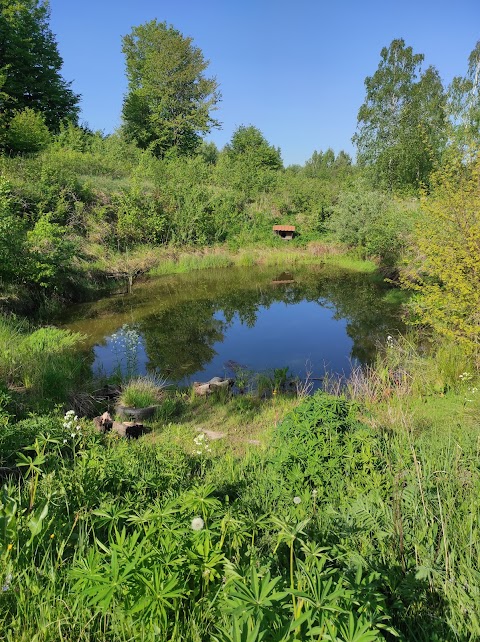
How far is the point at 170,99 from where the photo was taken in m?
35.1

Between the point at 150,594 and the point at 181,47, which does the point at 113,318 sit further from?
the point at 181,47

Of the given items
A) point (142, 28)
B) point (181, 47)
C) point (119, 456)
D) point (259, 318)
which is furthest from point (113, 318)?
point (142, 28)

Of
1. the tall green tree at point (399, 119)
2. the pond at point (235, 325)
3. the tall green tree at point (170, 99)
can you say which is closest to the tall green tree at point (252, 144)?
the tall green tree at point (170, 99)

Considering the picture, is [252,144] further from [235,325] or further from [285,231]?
[235,325]

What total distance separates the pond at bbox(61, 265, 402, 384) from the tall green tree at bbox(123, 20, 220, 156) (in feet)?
70.9

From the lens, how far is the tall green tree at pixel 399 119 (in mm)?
21656

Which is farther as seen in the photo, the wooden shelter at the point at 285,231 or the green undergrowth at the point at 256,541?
the wooden shelter at the point at 285,231

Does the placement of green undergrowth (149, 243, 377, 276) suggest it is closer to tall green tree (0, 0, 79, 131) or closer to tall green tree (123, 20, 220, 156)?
tall green tree (0, 0, 79, 131)

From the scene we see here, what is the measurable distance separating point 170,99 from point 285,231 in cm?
1883

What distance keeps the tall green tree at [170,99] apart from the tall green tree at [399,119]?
654 inches

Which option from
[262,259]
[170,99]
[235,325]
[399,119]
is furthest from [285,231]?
[170,99]

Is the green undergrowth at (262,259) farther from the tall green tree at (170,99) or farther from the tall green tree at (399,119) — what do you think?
the tall green tree at (170,99)

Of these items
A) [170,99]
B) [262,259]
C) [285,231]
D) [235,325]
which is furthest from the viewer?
[170,99]

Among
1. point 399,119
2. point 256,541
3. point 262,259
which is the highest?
point 399,119
